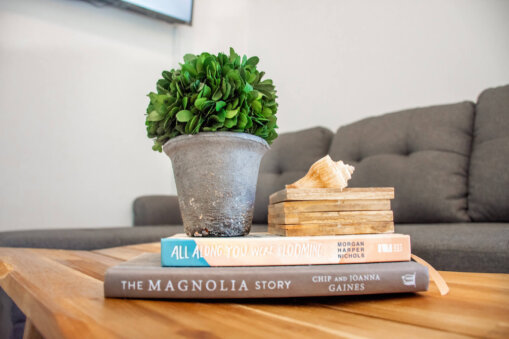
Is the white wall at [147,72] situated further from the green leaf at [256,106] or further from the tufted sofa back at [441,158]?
the green leaf at [256,106]

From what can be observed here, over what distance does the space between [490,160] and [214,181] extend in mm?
1083

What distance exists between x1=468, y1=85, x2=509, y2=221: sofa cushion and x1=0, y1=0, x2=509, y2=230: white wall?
43cm

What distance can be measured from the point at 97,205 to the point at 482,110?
2252 mm

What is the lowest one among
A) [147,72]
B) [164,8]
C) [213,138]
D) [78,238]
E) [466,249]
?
[78,238]

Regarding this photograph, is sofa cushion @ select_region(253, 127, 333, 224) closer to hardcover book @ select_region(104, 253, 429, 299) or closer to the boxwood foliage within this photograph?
the boxwood foliage

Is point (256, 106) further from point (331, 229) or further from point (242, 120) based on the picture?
point (331, 229)

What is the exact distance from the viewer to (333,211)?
18.0 inches

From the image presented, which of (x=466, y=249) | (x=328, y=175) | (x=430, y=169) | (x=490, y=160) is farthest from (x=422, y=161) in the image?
(x=328, y=175)

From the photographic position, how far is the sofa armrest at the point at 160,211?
200 cm

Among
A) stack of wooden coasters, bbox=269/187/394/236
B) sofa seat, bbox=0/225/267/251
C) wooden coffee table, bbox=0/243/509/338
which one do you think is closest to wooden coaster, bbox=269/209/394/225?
stack of wooden coasters, bbox=269/187/394/236

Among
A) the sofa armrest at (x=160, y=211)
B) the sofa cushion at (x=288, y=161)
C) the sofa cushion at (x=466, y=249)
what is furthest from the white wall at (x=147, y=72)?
the sofa cushion at (x=466, y=249)

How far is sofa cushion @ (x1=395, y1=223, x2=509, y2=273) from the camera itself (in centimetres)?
77

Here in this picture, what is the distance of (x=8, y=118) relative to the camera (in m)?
2.14

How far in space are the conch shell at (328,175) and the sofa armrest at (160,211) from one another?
1.54 m
